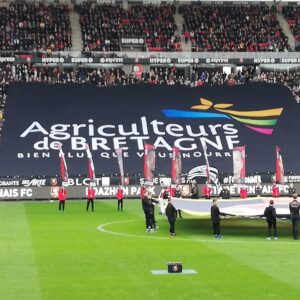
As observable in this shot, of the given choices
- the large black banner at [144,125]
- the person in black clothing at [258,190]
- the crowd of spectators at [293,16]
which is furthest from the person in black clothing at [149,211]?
the crowd of spectators at [293,16]

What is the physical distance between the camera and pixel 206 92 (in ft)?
214

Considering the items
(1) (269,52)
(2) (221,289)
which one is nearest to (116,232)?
(2) (221,289)

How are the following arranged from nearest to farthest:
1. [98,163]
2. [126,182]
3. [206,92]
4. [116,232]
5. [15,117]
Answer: [116,232] → [126,182] → [98,163] → [15,117] → [206,92]

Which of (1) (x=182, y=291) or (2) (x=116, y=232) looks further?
(2) (x=116, y=232)

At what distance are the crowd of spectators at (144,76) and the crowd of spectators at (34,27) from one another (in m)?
2.12

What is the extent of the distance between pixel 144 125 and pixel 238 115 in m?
8.58

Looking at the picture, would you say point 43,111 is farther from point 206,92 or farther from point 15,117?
point 206,92

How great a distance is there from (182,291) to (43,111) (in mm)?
44140

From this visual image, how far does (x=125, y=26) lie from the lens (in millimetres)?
70688

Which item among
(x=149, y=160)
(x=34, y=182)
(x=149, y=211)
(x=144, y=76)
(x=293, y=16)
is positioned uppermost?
(x=293, y=16)

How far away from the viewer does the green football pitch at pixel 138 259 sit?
19016 millimetres

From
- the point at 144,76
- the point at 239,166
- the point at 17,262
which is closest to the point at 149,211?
→ the point at 17,262

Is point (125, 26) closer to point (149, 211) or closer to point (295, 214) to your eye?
point (149, 211)

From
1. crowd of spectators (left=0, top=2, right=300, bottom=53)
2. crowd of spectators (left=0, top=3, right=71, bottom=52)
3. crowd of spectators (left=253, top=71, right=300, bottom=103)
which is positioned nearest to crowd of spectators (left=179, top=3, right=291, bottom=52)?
crowd of spectators (left=0, top=2, right=300, bottom=53)
